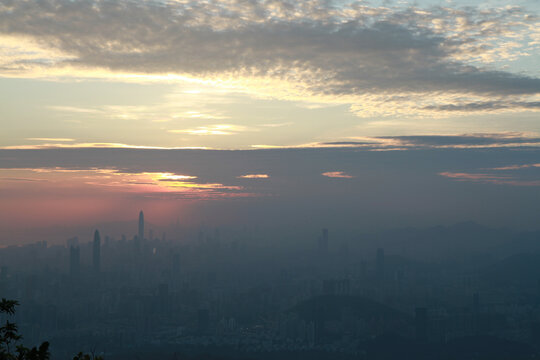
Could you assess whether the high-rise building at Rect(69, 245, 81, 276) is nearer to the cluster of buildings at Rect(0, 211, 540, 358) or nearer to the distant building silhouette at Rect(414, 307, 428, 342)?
the cluster of buildings at Rect(0, 211, 540, 358)

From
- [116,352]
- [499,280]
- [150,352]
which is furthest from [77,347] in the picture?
[499,280]

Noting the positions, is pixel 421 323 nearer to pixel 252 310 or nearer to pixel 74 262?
pixel 252 310

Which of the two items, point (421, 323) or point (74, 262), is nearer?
point (421, 323)

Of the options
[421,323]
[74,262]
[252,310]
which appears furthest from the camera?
[74,262]

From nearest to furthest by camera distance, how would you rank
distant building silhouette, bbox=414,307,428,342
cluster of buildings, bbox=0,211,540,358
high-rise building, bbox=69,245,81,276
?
cluster of buildings, bbox=0,211,540,358, distant building silhouette, bbox=414,307,428,342, high-rise building, bbox=69,245,81,276

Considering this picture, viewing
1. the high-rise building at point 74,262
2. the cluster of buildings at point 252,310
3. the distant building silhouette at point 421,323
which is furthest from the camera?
the high-rise building at point 74,262

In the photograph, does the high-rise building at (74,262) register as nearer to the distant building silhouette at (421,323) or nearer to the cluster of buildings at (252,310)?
the cluster of buildings at (252,310)

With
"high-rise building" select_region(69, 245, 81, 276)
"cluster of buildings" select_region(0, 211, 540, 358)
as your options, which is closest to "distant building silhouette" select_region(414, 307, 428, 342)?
"cluster of buildings" select_region(0, 211, 540, 358)

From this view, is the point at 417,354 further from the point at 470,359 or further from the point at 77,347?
the point at 77,347

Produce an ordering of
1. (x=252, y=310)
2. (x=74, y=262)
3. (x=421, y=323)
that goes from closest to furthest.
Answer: (x=421, y=323)
(x=252, y=310)
(x=74, y=262)

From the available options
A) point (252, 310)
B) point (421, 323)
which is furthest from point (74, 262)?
point (421, 323)

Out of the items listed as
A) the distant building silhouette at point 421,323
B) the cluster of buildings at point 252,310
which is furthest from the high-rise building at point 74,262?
the distant building silhouette at point 421,323

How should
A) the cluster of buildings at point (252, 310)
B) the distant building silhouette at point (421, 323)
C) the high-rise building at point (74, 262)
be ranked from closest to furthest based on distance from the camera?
the cluster of buildings at point (252, 310) → the distant building silhouette at point (421, 323) → the high-rise building at point (74, 262)
